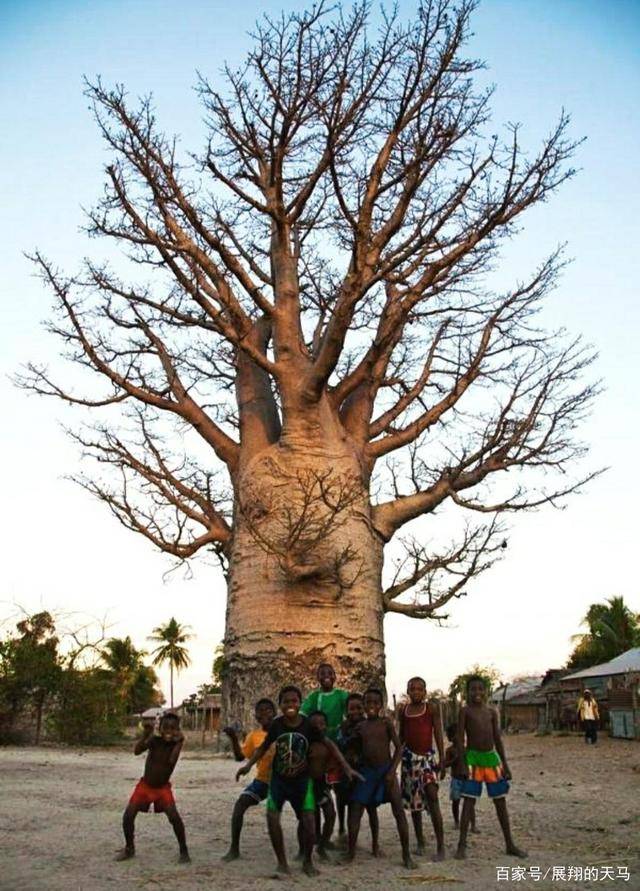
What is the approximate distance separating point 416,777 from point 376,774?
299 mm

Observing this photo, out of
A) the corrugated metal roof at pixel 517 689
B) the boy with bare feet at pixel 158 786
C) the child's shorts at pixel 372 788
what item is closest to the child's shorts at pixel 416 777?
the child's shorts at pixel 372 788

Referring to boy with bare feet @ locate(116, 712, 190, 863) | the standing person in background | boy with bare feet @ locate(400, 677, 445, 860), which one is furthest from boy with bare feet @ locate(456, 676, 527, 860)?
the standing person in background

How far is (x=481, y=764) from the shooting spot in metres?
4.80

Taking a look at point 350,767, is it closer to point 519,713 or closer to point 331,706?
point 331,706

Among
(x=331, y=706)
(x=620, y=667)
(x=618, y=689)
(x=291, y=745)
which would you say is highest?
(x=620, y=667)

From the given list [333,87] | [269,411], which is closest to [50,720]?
[269,411]

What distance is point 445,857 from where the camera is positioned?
4.59 meters

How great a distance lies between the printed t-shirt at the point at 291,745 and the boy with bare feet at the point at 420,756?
597mm

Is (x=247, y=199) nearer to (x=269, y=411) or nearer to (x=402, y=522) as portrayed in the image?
(x=269, y=411)

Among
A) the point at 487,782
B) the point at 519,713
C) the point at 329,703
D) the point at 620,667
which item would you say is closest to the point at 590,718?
the point at 620,667

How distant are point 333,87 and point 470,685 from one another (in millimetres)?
6557

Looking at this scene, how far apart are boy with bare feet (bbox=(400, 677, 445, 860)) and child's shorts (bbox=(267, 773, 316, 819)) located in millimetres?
668

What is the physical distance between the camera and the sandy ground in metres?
4.02

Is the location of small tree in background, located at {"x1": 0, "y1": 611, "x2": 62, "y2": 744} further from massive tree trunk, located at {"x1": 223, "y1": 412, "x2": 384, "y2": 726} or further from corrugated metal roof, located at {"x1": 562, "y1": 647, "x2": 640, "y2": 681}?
corrugated metal roof, located at {"x1": 562, "y1": 647, "x2": 640, "y2": 681}
